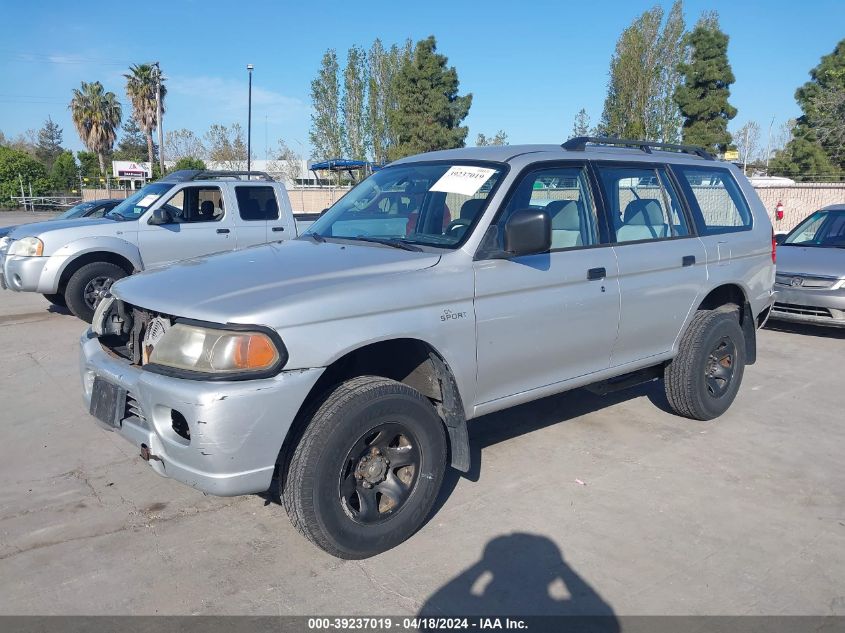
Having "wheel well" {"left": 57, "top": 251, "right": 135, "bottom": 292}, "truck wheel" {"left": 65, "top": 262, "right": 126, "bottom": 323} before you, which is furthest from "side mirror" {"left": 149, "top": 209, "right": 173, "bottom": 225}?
"truck wheel" {"left": 65, "top": 262, "right": 126, "bottom": 323}

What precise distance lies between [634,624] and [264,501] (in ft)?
6.93

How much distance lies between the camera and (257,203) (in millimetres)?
9562

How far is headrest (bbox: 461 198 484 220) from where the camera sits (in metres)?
3.77

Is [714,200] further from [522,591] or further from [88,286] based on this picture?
[88,286]

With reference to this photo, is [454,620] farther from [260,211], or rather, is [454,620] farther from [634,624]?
[260,211]

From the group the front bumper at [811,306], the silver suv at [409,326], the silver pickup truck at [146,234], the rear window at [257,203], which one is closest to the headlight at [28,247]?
the silver pickup truck at [146,234]

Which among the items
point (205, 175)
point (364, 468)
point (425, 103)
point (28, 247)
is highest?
point (425, 103)

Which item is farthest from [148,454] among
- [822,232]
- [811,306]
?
[822,232]

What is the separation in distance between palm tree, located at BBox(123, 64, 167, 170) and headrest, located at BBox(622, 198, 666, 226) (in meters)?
48.9

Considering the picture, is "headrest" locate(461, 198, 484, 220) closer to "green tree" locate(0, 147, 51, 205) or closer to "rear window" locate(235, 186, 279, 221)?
"rear window" locate(235, 186, 279, 221)

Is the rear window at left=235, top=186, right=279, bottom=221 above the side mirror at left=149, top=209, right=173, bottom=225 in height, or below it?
above

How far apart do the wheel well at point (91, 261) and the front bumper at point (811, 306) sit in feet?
27.0

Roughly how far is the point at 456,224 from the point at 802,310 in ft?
20.6

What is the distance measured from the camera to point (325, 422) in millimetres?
2961
